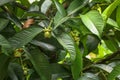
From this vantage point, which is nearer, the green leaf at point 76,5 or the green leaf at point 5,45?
the green leaf at point 5,45

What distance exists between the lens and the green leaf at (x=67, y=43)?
625 millimetres

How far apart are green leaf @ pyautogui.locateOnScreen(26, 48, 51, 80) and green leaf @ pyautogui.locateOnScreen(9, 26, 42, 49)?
46mm

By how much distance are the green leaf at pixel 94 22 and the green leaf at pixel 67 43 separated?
0.05 meters

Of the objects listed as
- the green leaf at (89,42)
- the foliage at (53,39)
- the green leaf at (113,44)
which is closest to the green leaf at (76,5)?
the foliage at (53,39)

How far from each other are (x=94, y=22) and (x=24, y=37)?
15 centimetres

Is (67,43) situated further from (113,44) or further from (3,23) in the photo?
(113,44)

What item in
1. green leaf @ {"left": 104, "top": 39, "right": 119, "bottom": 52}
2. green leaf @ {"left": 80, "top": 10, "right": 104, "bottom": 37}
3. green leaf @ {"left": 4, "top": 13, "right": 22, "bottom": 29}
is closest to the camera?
green leaf @ {"left": 80, "top": 10, "right": 104, "bottom": 37}

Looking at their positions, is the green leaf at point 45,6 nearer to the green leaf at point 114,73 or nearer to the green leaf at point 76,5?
the green leaf at point 76,5

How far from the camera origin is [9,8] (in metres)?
0.80

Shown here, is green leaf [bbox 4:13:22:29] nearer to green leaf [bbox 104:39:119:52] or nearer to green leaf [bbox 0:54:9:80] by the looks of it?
green leaf [bbox 0:54:9:80]

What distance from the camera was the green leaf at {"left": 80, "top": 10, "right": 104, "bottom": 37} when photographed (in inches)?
23.8

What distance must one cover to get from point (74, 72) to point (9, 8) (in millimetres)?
258

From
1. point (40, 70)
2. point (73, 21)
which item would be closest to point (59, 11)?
point (73, 21)

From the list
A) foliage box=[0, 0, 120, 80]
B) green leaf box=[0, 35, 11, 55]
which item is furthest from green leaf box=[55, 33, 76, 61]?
green leaf box=[0, 35, 11, 55]
